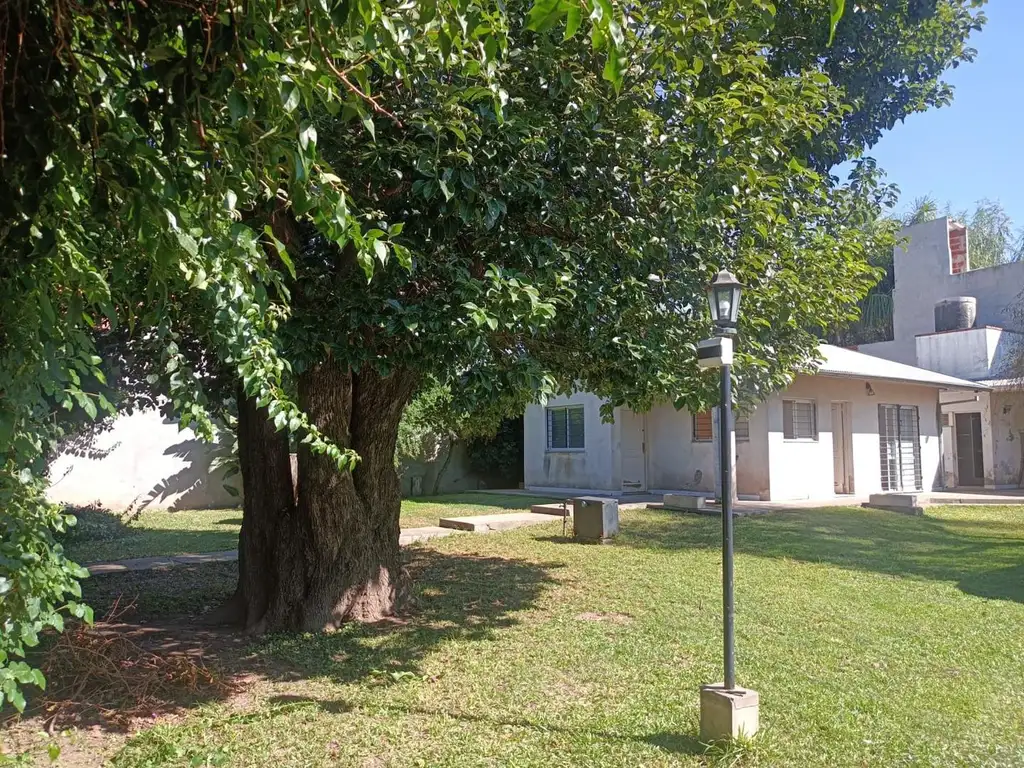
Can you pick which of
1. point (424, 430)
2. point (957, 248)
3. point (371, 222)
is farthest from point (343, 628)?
point (957, 248)

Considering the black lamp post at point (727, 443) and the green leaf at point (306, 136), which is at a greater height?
the green leaf at point (306, 136)

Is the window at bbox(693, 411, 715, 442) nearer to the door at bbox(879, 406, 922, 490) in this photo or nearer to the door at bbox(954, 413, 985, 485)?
the door at bbox(879, 406, 922, 490)

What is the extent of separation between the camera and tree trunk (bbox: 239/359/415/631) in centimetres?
716

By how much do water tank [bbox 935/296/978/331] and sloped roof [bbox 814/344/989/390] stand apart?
310cm

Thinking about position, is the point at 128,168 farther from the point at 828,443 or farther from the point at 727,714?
the point at 828,443

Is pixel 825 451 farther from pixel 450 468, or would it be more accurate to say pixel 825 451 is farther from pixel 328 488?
pixel 328 488

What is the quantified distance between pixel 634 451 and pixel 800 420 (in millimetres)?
4119

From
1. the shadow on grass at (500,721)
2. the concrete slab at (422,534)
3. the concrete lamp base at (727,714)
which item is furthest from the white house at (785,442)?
the concrete lamp base at (727,714)

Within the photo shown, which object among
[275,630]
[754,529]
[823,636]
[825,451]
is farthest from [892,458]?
[275,630]

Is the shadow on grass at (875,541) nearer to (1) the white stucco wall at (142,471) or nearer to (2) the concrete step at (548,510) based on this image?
(2) the concrete step at (548,510)

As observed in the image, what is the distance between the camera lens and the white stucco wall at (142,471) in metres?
16.0

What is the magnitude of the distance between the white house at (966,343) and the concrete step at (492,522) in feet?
42.8

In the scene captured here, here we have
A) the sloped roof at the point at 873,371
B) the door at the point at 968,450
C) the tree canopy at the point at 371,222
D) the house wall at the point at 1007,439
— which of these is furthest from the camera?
the door at the point at 968,450

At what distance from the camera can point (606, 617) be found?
7.76 m
